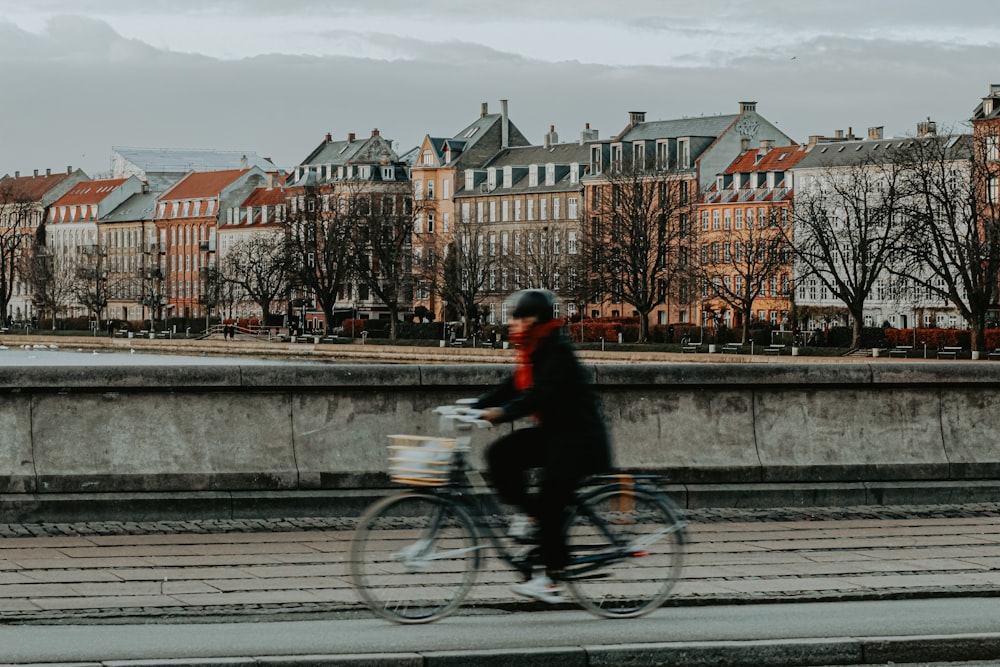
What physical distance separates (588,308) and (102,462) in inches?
4537

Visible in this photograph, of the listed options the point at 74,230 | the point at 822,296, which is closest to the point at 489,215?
the point at 822,296

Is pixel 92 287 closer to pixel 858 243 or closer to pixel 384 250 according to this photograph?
pixel 384 250

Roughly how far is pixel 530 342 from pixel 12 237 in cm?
14456

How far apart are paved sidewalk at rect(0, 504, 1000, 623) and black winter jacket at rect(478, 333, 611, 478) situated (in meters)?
0.94

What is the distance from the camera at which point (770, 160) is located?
400 feet

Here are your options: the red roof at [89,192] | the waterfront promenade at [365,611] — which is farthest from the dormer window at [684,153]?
the waterfront promenade at [365,611]

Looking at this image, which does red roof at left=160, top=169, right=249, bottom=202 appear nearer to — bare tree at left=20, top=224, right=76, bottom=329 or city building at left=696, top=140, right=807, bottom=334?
bare tree at left=20, top=224, right=76, bottom=329

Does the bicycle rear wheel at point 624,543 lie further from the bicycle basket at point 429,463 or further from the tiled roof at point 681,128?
the tiled roof at point 681,128

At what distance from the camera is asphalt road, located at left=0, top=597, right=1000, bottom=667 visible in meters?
8.18

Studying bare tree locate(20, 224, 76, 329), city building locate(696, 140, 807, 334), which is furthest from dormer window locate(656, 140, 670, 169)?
bare tree locate(20, 224, 76, 329)

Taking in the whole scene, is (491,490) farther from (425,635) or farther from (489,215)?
(489,215)

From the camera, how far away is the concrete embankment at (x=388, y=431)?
12664mm

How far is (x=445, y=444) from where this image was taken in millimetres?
8992

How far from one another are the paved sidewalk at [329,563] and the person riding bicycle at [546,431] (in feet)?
2.02
